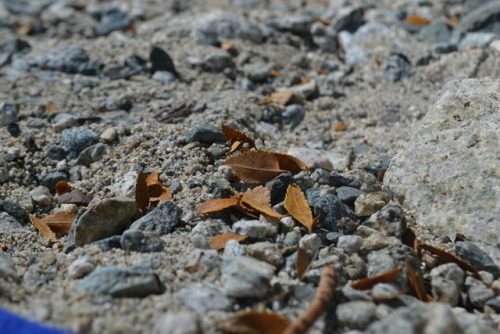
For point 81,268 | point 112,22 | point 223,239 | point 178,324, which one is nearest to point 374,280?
point 223,239

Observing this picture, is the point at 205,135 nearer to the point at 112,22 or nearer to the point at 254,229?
the point at 254,229

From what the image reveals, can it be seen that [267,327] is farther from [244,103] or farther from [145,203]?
[244,103]

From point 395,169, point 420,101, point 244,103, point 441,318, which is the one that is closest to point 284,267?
point 441,318

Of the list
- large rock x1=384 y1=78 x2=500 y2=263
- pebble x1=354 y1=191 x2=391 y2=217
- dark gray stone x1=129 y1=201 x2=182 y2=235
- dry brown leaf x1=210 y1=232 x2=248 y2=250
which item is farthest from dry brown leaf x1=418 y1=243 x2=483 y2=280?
dark gray stone x1=129 y1=201 x2=182 y2=235

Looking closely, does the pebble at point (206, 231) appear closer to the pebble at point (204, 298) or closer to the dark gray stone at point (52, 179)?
the pebble at point (204, 298)

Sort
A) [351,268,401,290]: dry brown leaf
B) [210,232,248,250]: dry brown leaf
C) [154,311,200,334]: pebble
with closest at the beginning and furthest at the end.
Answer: [154,311,200,334]: pebble, [351,268,401,290]: dry brown leaf, [210,232,248,250]: dry brown leaf

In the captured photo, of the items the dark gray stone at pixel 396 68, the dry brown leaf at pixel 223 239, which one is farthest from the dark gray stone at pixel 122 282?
the dark gray stone at pixel 396 68

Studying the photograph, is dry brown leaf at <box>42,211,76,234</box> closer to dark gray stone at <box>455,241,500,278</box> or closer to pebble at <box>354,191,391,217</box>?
pebble at <box>354,191,391,217</box>
